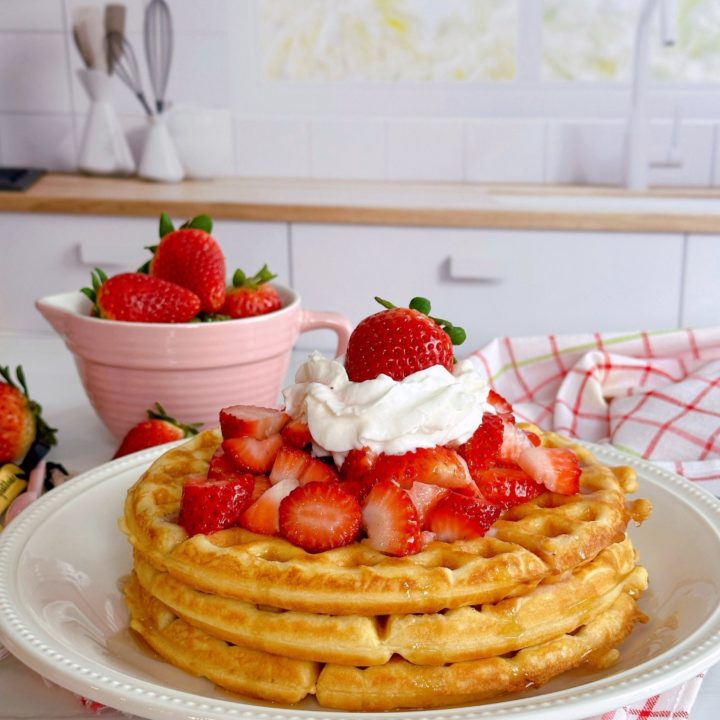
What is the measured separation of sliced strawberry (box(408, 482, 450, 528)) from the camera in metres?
0.85

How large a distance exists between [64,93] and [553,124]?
148 cm

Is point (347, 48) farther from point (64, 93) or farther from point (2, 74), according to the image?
point (2, 74)

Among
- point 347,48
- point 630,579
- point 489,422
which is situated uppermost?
point 347,48

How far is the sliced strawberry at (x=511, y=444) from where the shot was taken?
3.06 ft

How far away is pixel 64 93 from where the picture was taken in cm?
319

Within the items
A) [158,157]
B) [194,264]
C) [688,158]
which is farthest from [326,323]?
[688,158]

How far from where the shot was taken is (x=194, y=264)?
1276mm

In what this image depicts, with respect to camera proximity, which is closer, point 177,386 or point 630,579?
point 630,579

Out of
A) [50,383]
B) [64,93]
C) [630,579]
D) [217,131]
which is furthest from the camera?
[64,93]

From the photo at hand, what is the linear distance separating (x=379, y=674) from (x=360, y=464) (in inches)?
7.2

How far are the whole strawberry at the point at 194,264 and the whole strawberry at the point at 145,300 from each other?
0.05ft

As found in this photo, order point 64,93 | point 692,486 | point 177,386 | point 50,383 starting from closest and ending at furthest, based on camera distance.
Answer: point 692,486, point 177,386, point 50,383, point 64,93

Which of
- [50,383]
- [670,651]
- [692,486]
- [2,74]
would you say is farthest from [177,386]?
[2,74]

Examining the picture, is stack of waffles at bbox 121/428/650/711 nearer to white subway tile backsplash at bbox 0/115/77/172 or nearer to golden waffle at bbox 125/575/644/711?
golden waffle at bbox 125/575/644/711
